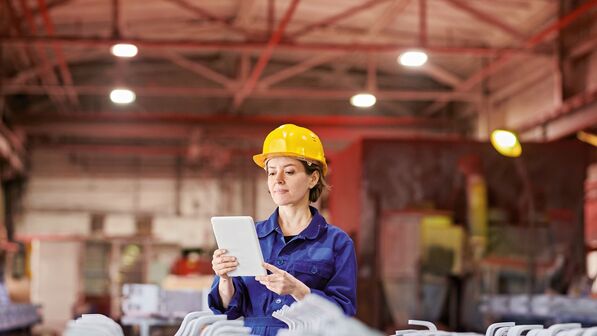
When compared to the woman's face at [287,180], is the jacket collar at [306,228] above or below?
below

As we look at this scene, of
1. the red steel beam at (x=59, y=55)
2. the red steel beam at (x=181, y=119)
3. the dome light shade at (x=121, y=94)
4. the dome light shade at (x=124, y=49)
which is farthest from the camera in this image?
the red steel beam at (x=181, y=119)

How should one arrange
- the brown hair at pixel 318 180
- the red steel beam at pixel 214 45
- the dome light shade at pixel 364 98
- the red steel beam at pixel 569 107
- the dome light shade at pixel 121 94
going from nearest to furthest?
the brown hair at pixel 318 180
the red steel beam at pixel 214 45
the red steel beam at pixel 569 107
the dome light shade at pixel 121 94
the dome light shade at pixel 364 98

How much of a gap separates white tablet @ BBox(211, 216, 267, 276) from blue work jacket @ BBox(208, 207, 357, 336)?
277mm

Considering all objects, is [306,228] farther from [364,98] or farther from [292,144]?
[364,98]

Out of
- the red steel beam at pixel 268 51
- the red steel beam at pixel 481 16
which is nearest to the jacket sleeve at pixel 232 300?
the red steel beam at pixel 268 51

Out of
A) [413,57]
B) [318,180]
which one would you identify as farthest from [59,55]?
[318,180]

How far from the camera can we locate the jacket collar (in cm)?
→ 437

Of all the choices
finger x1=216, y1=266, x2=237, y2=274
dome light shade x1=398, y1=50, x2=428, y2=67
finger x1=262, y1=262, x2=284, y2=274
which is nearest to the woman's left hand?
finger x1=262, y1=262, x2=284, y2=274

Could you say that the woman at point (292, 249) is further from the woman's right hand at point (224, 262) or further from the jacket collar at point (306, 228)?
the woman's right hand at point (224, 262)

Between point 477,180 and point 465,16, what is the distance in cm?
383

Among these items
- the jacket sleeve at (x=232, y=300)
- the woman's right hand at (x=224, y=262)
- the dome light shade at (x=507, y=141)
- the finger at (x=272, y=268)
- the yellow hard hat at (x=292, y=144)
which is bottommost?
the jacket sleeve at (x=232, y=300)

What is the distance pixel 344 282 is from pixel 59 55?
1487 centimetres

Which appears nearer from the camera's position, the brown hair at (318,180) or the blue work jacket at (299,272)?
the blue work jacket at (299,272)

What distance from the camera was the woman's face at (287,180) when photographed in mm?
4348
